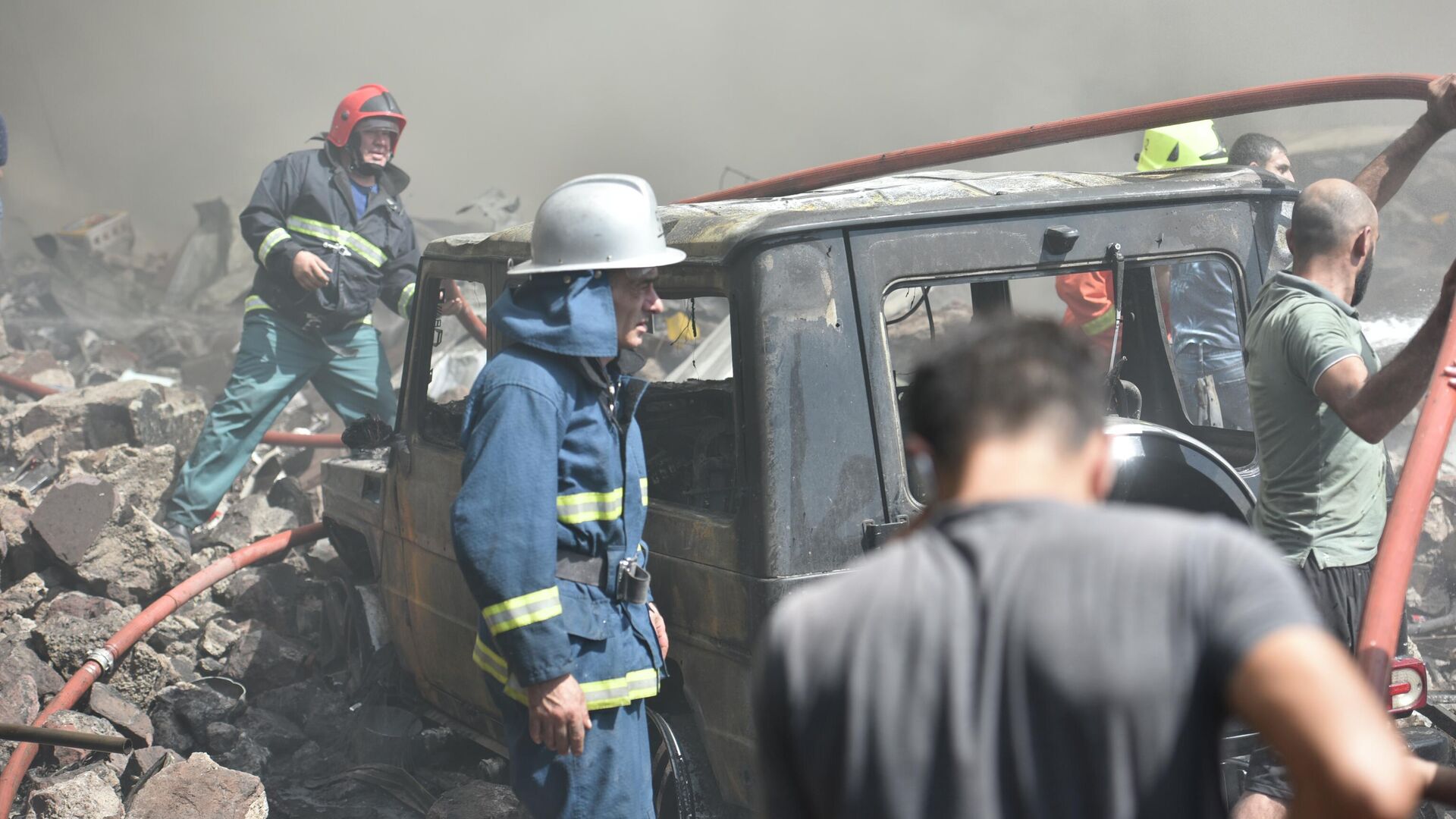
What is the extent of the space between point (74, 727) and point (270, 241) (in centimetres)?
272

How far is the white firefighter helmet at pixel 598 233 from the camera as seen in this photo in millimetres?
2621

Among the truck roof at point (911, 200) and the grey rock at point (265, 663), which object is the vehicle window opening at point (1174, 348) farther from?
the grey rock at point (265, 663)

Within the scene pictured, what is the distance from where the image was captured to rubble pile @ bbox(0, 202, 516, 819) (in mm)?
3980

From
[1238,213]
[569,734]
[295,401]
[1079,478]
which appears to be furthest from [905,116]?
[1079,478]

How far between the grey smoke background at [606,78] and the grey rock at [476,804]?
858 centimetres

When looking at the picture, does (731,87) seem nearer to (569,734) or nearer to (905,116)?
(905,116)

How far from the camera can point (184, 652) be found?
5.14 m

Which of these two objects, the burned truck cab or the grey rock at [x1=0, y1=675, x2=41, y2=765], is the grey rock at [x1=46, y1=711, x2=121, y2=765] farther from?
the burned truck cab

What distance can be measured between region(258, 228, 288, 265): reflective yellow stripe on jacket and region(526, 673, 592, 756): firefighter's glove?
14.0ft

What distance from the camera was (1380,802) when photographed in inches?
39.0

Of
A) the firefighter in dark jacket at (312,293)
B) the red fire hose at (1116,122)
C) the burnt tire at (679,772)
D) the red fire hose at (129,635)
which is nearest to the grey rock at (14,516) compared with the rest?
the firefighter in dark jacket at (312,293)

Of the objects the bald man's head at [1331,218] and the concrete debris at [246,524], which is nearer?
the bald man's head at [1331,218]

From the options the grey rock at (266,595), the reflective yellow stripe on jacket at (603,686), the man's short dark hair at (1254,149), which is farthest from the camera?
the grey rock at (266,595)

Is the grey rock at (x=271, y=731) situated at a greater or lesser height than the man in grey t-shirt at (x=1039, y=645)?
lesser
